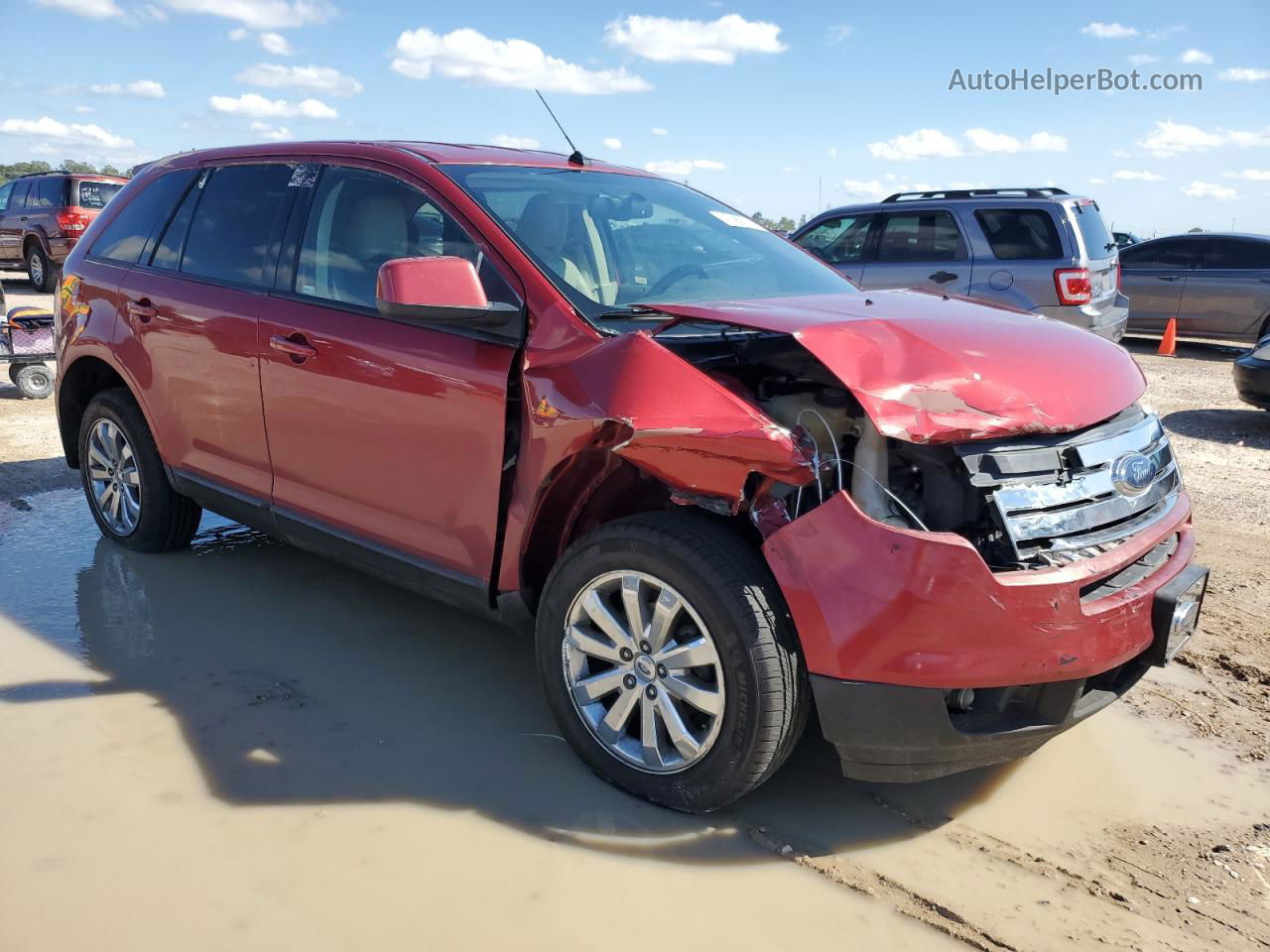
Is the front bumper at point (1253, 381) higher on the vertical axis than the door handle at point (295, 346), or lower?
lower

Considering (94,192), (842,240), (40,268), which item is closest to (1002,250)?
(842,240)

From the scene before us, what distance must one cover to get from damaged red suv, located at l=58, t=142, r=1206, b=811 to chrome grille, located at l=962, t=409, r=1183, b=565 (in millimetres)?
10

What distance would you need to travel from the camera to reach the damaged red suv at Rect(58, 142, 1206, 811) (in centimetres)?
254

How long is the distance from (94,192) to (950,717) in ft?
58.6

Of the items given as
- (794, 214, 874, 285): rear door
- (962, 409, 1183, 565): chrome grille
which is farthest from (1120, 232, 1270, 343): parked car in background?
(962, 409, 1183, 565): chrome grille

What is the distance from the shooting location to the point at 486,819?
290 centimetres

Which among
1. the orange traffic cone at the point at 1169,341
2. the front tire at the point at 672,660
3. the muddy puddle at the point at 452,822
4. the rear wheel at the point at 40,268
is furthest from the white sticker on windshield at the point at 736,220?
the rear wheel at the point at 40,268

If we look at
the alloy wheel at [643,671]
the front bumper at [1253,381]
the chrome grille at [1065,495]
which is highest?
the chrome grille at [1065,495]

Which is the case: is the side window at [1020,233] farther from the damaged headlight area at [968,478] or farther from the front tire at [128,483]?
the front tire at [128,483]

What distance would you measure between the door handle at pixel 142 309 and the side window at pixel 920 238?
7329 mm

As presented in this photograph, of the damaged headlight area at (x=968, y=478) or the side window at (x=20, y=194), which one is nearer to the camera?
the damaged headlight area at (x=968, y=478)

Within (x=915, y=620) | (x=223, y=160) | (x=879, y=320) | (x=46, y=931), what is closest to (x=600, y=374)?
(x=879, y=320)

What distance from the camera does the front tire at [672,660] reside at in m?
2.64

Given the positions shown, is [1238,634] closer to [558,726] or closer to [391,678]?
[558,726]
